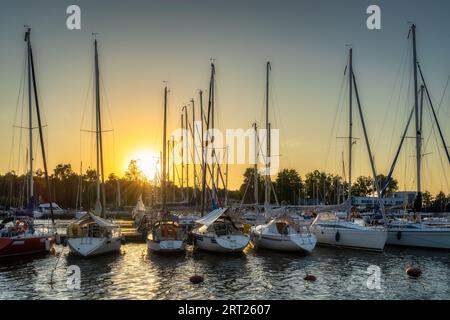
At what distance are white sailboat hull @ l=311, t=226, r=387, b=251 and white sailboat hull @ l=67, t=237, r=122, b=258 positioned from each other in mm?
21966

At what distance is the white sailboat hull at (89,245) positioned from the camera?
121 feet

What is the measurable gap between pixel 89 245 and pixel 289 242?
17333 millimetres

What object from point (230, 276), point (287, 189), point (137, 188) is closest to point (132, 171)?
point (137, 188)

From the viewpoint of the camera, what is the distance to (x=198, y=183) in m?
73.2

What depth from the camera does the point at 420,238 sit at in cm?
4500

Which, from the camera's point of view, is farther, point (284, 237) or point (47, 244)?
point (284, 237)

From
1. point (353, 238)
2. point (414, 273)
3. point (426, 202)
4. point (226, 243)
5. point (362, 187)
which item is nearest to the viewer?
point (414, 273)

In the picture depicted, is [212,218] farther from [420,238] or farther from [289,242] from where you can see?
[420,238]

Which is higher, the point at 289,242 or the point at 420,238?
the point at 289,242

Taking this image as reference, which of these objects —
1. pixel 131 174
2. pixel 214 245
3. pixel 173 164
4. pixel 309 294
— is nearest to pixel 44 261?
pixel 214 245

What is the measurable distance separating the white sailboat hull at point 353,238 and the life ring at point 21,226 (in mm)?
28983

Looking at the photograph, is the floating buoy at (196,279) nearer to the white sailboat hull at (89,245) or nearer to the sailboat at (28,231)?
the white sailboat hull at (89,245)

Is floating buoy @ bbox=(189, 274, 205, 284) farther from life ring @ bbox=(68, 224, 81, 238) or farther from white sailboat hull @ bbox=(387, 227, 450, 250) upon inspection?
white sailboat hull @ bbox=(387, 227, 450, 250)

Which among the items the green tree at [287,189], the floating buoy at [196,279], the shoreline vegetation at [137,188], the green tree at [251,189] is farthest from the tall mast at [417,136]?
the green tree at [287,189]
